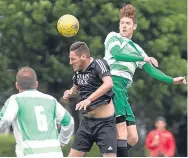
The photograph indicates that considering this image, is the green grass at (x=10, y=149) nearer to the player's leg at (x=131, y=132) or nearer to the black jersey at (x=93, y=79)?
the player's leg at (x=131, y=132)

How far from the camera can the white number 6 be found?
8.80 m

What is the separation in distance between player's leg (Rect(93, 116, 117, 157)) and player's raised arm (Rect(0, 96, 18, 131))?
5.52 ft

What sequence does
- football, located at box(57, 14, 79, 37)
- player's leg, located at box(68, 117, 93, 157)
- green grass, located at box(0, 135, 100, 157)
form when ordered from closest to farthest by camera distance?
player's leg, located at box(68, 117, 93, 157), football, located at box(57, 14, 79, 37), green grass, located at box(0, 135, 100, 157)

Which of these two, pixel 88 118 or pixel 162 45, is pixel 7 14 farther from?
pixel 88 118

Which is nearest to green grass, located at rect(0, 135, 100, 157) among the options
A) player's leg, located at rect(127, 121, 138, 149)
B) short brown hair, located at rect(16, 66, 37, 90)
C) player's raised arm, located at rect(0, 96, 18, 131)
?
player's leg, located at rect(127, 121, 138, 149)

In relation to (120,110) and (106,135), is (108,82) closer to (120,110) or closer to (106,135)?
(106,135)

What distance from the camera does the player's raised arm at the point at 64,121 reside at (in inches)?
357

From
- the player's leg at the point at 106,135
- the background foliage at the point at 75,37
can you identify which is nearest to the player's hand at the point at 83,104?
the player's leg at the point at 106,135

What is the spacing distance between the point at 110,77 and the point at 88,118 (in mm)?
647

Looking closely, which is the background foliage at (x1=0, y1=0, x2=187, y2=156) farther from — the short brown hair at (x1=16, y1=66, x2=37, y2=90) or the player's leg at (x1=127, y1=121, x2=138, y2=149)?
the short brown hair at (x1=16, y1=66, x2=37, y2=90)

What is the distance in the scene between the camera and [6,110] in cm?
872

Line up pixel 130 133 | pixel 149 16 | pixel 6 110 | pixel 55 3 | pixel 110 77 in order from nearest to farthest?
pixel 6 110 < pixel 110 77 < pixel 130 133 < pixel 55 3 < pixel 149 16

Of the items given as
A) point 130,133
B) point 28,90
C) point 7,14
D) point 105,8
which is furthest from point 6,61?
point 28,90

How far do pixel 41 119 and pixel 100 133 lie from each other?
5.07 feet
